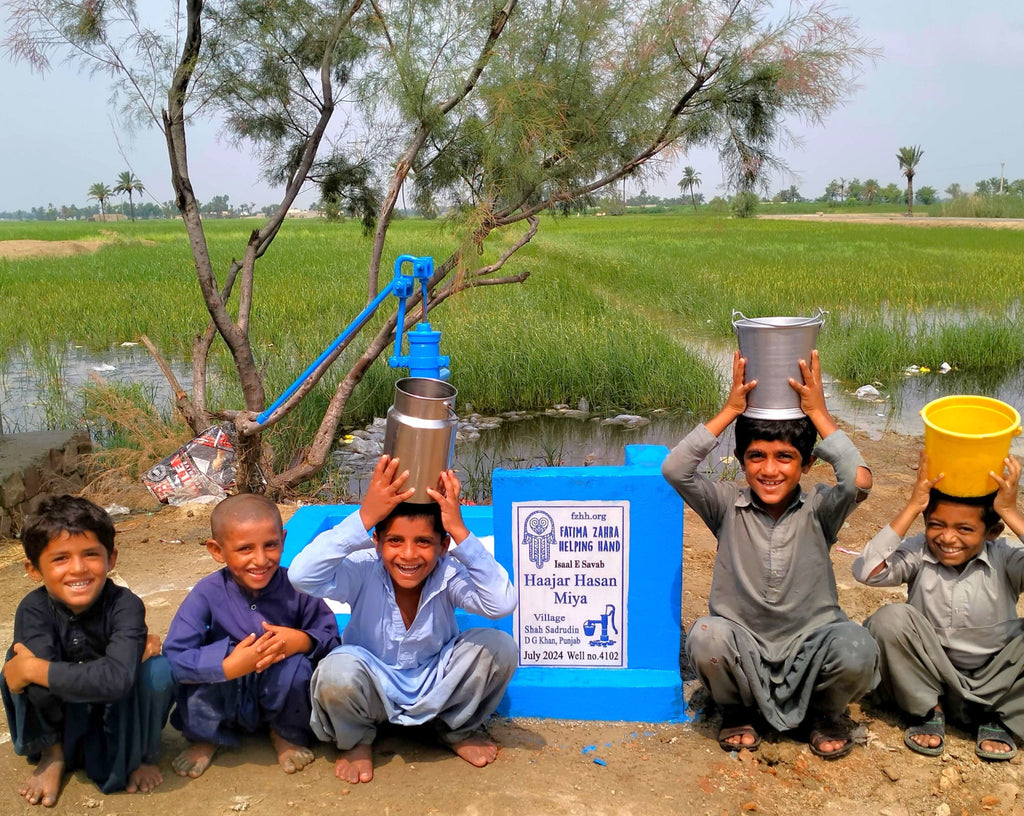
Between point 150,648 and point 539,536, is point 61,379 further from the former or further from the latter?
point 539,536

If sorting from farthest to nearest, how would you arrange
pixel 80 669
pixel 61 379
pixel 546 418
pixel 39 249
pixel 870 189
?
pixel 870 189 → pixel 39 249 → pixel 61 379 → pixel 546 418 → pixel 80 669

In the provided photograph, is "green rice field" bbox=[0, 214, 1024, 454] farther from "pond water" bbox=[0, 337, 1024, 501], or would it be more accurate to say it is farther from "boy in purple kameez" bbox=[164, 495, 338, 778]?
"boy in purple kameez" bbox=[164, 495, 338, 778]

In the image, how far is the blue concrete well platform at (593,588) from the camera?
283cm

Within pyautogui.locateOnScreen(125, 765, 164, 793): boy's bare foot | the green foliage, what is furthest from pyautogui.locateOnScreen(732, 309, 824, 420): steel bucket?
the green foliage

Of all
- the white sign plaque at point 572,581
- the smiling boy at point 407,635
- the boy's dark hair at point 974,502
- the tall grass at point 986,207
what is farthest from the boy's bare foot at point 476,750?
the tall grass at point 986,207

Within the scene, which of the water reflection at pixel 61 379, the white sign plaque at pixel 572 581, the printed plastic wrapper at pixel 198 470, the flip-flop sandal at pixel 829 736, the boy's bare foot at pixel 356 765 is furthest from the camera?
the water reflection at pixel 61 379

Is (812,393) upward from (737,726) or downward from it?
A: upward

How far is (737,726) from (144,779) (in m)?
1.71

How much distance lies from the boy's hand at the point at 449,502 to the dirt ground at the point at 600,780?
28.2 inches

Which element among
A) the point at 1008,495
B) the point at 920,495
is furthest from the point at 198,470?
the point at 1008,495

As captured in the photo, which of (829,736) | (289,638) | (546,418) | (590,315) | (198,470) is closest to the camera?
(289,638)

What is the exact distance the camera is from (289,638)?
257 centimetres

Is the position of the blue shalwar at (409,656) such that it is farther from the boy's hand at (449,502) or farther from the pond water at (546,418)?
the pond water at (546,418)

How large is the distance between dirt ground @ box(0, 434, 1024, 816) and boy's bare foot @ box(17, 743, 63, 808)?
0.03 metres
